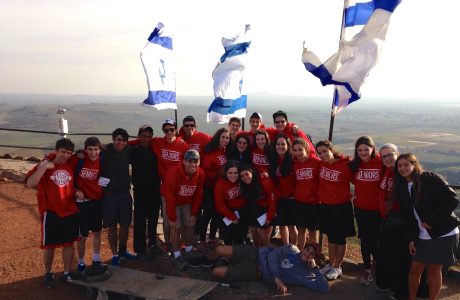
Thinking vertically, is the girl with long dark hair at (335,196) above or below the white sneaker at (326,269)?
above

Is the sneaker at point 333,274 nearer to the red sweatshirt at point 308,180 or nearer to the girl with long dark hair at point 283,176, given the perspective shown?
the girl with long dark hair at point 283,176

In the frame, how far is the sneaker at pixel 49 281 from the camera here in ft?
15.0

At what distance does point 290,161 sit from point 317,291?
1.81 m

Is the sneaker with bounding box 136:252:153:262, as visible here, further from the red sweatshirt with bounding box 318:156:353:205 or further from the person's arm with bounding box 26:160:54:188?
the red sweatshirt with bounding box 318:156:353:205

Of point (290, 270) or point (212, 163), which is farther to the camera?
point (212, 163)

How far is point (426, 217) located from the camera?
3.75 m

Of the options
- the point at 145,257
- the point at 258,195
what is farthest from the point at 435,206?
the point at 145,257

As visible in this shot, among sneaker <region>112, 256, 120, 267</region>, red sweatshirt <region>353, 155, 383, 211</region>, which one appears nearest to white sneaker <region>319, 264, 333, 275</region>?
red sweatshirt <region>353, 155, 383, 211</region>

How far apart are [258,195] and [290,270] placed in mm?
1105

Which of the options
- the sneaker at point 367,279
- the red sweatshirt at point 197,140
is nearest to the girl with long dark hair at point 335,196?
the sneaker at point 367,279

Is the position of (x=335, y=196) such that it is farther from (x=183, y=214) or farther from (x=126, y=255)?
(x=126, y=255)

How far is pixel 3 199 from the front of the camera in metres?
7.93

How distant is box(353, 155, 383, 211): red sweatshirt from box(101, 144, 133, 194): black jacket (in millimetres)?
3332

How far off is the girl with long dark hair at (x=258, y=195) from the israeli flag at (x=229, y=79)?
1744 millimetres
